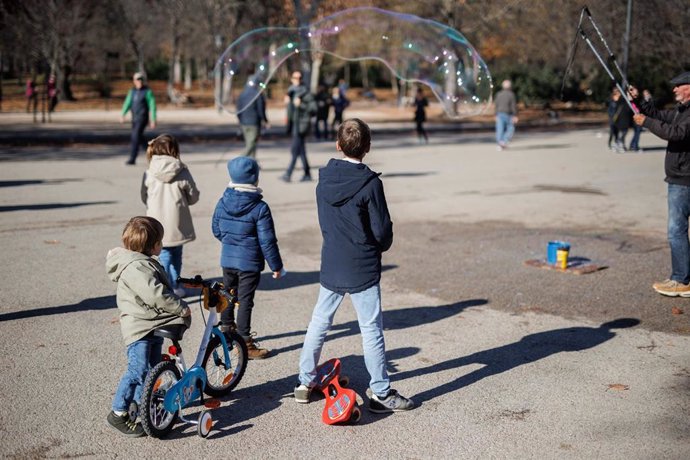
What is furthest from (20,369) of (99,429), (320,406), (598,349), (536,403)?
(598,349)

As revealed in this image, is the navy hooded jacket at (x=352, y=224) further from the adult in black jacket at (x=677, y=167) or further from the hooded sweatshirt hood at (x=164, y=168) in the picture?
the adult in black jacket at (x=677, y=167)

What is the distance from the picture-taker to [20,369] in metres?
5.51

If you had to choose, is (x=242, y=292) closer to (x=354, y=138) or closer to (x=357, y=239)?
(x=357, y=239)

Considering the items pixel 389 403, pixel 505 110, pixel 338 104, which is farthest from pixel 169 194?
pixel 338 104

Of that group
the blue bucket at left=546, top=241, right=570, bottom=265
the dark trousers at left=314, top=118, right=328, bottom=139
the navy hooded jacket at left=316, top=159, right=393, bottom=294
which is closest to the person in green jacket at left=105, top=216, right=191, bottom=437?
the navy hooded jacket at left=316, top=159, right=393, bottom=294

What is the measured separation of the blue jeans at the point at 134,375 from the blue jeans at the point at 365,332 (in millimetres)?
1011

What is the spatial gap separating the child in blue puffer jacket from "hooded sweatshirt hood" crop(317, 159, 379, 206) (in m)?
0.89

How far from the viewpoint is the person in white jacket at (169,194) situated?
22.9 ft

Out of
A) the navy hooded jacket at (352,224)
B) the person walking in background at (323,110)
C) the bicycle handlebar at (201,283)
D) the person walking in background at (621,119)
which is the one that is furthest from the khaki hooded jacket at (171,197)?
the person walking in background at (323,110)

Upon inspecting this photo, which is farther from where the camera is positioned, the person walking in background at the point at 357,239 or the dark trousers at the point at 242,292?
the dark trousers at the point at 242,292

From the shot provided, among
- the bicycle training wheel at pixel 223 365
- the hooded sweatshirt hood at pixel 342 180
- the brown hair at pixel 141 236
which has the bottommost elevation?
the bicycle training wheel at pixel 223 365

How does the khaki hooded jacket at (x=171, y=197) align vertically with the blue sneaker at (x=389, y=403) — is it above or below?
above

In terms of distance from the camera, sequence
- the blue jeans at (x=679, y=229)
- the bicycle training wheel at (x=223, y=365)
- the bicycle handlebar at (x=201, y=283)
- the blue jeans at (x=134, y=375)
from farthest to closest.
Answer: the blue jeans at (x=679, y=229) → the bicycle training wheel at (x=223, y=365) → the bicycle handlebar at (x=201, y=283) → the blue jeans at (x=134, y=375)

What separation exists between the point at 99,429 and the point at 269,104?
5321cm
